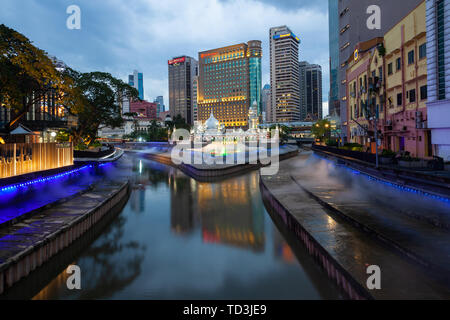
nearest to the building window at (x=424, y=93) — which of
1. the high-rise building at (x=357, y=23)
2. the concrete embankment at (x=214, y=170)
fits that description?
the concrete embankment at (x=214, y=170)

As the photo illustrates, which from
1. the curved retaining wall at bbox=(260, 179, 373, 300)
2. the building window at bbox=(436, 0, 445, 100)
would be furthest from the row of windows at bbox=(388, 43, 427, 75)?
the curved retaining wall at bbox=(260, 179, 373, 300)

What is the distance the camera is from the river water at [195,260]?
9.41 metres

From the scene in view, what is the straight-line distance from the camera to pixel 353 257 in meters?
8.50

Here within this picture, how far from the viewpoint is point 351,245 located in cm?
951

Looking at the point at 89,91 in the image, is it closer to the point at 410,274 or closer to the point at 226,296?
the point at 226,296

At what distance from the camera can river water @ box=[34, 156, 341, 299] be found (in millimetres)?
9414

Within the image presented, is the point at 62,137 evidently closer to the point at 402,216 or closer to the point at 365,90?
the point at 365,90

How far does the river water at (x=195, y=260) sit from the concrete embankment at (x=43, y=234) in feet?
2.72

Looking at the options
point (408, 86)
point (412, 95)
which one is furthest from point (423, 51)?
point (412, 95)

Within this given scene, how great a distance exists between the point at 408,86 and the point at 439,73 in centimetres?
743

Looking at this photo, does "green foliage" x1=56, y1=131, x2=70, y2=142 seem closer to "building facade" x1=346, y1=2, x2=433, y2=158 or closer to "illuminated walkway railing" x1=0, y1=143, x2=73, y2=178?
"illuminated walkway railing" x1=0, y1=143, x2=73, y2=178

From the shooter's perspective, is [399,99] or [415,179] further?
[399,99]

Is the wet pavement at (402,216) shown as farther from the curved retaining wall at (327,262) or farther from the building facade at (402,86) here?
the building facade at (402,86)
